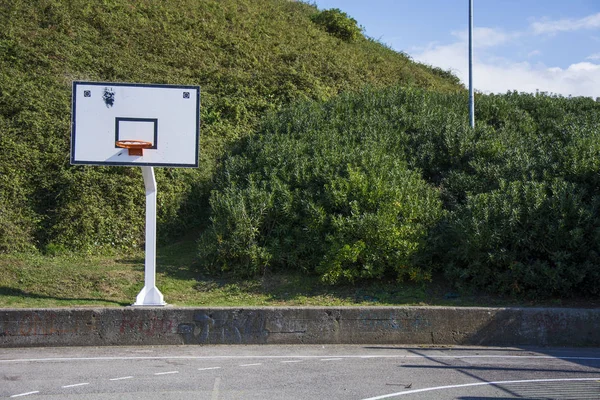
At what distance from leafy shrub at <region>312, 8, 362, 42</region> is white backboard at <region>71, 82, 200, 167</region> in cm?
1799

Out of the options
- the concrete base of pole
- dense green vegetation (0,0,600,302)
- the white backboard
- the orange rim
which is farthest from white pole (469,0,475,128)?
the concrete base of pole

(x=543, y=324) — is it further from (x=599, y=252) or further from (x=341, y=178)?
(x=341, y=178)

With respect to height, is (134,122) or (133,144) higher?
(134,122)

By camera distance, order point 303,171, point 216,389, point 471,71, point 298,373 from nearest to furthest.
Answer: point 216,389 → point 298,373 → point 303,171 → point 471,71

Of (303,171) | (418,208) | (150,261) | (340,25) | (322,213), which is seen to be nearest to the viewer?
(150,261)

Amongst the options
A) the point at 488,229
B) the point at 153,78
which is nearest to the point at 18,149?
the point at 153,78

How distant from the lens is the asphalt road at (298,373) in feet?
24.3

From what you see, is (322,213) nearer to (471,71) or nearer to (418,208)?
(418,208)

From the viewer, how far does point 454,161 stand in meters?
16.2

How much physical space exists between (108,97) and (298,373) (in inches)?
232

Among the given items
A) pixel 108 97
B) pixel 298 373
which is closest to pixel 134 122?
pixel 108 97

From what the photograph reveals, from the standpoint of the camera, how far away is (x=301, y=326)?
10.6 meters

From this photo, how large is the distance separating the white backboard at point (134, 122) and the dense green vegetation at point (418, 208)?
242cm

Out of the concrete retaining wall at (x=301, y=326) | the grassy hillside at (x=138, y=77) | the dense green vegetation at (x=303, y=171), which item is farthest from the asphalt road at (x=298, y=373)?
the grassy hillside at (x=138, y=77)
